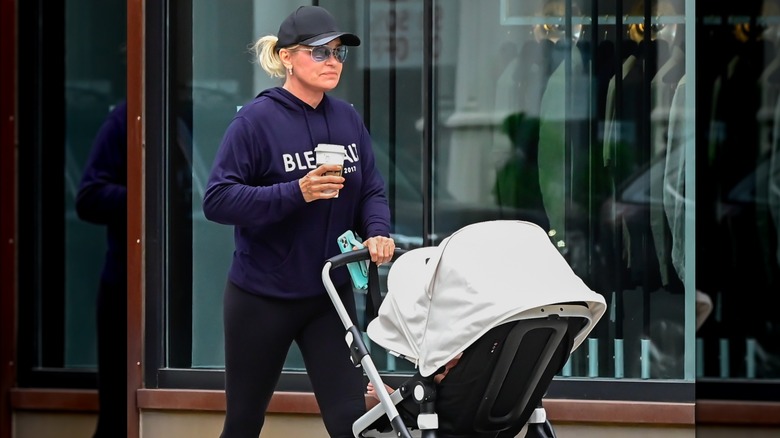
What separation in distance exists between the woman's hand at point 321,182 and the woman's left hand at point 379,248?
0.21m

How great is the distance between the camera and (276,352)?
16.0 ft

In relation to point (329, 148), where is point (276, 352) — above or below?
below

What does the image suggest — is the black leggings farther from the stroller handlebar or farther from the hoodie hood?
the hoodie hood

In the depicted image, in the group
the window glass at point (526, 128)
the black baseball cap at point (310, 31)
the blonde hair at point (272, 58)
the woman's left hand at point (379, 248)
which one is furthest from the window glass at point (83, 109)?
the woman's left hand at point (379, 248)

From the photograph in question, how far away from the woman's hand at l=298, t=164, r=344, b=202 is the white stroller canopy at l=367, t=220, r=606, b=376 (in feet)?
1.51

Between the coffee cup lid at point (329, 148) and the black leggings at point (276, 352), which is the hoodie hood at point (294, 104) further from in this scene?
the black leggings at point (276, 352)

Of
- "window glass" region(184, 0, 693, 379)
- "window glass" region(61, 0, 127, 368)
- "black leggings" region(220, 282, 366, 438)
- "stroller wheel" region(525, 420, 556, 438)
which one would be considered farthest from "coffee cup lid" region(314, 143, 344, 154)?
"window glass" region(61, 0, 127, 368)

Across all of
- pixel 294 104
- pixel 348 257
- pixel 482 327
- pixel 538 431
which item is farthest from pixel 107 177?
pixel 482 327

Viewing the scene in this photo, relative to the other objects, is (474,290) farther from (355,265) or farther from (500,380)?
(355,265)

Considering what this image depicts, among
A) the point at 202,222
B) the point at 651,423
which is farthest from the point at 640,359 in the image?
the point at 202,222

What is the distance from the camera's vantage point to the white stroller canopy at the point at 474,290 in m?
4.09

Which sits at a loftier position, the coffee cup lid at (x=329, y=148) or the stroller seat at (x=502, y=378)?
the coffee cup lid at (x=329, y=148)

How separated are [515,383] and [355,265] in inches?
31.5

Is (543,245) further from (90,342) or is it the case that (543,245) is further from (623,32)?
(90,342)
